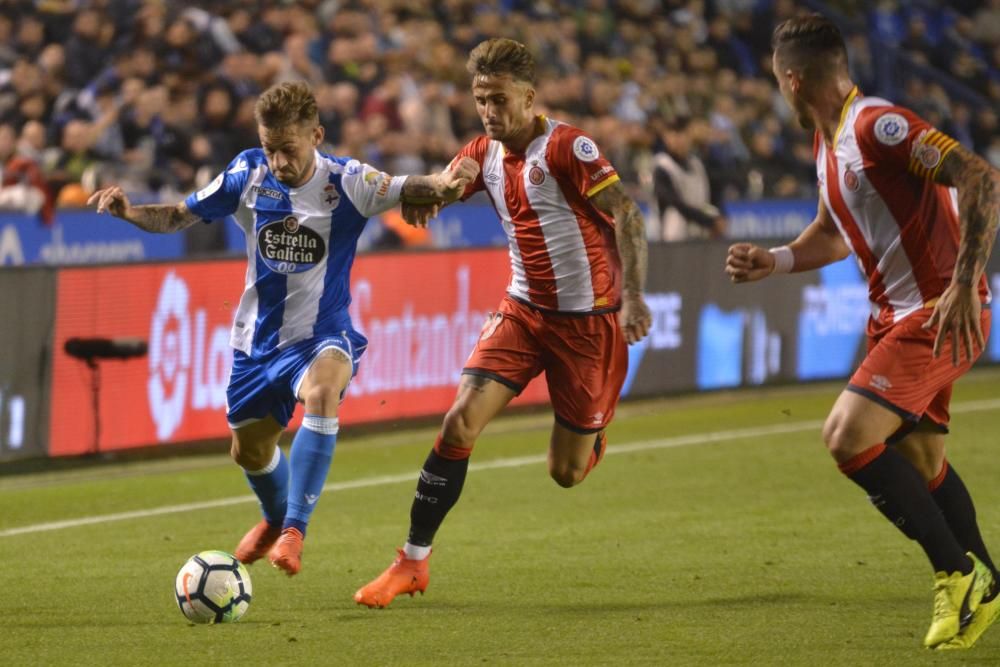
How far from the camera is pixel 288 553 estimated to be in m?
6.38

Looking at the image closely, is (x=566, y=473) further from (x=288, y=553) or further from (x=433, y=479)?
(x=288, y=553)

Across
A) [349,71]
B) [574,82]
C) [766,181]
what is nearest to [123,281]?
[349,71]

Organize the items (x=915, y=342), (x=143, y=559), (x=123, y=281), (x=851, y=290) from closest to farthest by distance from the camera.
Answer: (x=915, y=342) → (x=143, y=559) → (x=123, y=281) → (x=851, y=290)

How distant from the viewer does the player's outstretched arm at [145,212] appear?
6.75m

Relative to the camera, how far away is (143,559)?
7770 millimetres

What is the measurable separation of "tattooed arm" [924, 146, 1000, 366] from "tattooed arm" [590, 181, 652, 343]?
4.10 ft

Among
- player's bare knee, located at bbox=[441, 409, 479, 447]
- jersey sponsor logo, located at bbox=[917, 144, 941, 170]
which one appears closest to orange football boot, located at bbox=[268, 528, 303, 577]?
player's bare knee, located at bbox=[441, 409, 479, 447]

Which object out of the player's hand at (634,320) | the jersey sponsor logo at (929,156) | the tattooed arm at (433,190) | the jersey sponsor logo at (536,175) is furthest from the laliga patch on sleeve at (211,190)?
the jersey sponsor logo at (929,156)

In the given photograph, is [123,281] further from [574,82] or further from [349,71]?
[574,82]

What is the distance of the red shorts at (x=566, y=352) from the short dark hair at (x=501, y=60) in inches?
39.3

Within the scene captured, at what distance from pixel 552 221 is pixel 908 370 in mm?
1803

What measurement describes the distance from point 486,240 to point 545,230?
928 centimetres

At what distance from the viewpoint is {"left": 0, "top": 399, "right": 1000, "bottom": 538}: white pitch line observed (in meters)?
8.87

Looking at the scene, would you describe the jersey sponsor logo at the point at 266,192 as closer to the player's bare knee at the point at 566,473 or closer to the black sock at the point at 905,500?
the player's bare knee at the point at 566,473
